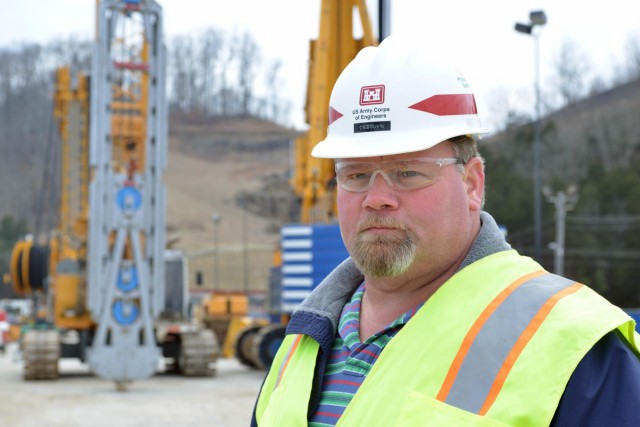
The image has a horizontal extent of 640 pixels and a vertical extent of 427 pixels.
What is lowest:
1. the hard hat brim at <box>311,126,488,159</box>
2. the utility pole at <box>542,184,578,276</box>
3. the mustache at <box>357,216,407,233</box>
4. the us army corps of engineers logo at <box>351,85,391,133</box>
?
the utility pole at <box>542,184,578,276</box>

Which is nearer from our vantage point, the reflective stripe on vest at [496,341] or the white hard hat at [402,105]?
the reflective stripe on vest at [496,341]

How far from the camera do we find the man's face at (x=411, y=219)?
2262 mm

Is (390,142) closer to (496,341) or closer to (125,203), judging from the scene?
(496,341)

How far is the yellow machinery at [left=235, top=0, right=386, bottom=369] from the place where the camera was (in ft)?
51.3

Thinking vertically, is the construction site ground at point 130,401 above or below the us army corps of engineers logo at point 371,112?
below

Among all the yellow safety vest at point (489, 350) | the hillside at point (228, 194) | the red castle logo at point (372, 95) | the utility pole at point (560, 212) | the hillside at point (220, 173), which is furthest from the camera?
the hillside at point (220, 173)

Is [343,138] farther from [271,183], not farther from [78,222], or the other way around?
[271,183]

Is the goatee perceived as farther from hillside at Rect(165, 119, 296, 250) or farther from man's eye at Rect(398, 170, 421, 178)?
hillside at Rect(165, 119, 296, 250)

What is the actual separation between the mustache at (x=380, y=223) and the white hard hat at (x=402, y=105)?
148 millimetres

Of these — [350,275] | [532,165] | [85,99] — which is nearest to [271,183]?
[532,165]

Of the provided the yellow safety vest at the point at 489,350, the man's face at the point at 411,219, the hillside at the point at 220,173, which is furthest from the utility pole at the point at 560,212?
the hillside at the point at 220,173

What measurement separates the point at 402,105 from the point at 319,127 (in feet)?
47.0

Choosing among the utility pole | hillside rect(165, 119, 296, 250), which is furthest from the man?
hillside rect(165, 119, 296, 250)

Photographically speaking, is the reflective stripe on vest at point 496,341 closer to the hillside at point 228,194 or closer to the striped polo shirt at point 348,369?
the striped polo shirt at point 348,369
